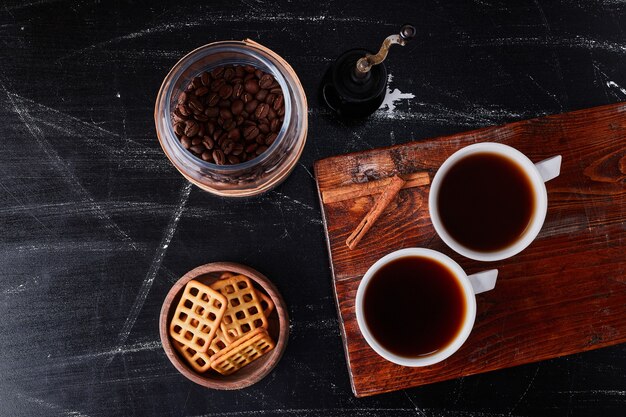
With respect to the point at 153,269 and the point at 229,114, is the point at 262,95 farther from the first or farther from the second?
the point at 153,269

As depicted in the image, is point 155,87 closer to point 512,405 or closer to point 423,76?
point 423,76

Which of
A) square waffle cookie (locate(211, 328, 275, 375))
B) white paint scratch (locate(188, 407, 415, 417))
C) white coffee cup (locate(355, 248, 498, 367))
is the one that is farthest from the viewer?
white paint scratch (locate(188, 407, 415, 417))

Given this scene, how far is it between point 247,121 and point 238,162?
0.24 ft

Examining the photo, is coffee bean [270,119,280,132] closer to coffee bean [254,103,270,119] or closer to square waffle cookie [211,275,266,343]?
coffee bean [254,103,270,119]

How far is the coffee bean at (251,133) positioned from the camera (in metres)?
0.89

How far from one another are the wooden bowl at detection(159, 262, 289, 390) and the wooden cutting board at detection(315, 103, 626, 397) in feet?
0.38

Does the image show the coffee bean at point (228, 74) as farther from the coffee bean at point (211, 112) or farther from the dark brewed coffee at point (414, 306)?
the dark brewed coffee at point (414, 306)

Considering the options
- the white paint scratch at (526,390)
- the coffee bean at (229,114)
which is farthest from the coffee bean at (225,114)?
the white paint scratch at (526,390)

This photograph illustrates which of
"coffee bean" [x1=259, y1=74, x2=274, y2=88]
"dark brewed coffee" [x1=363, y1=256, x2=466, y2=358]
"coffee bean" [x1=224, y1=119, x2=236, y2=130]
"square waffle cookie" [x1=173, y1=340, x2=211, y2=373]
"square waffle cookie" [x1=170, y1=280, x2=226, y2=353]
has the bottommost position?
"square waffle cookie" [x1=173, y1=340, x2=211, y2=373]

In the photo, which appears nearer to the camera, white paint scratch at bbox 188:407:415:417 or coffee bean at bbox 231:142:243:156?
coffee bean at bbox 231:142:243:156

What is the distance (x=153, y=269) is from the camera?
1.03 meters

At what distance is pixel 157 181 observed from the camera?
103 centimetres

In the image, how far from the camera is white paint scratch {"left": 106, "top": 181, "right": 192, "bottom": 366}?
103 centimetres

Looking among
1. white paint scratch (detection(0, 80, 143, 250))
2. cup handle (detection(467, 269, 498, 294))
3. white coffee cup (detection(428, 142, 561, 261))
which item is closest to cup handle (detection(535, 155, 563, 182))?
white coffee cup (detection(428, 142, 561, 261))
